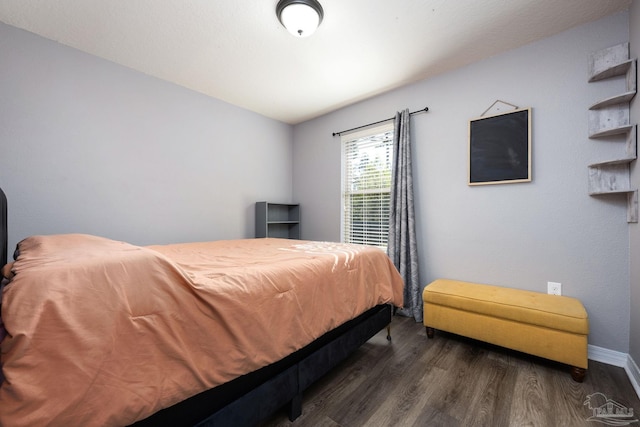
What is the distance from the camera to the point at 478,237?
7.90 feet

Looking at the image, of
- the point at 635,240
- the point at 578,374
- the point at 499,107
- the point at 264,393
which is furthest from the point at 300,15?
the point at 578,374

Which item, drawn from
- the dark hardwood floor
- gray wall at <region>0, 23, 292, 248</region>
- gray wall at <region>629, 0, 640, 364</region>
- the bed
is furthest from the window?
the bed

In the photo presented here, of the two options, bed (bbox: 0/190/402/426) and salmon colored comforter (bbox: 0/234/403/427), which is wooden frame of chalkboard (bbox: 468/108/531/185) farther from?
salmon colored comforter (bbox: 0/234/403/427)

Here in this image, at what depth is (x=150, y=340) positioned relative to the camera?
812 millimetres

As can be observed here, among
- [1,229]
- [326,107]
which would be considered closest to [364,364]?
[1,229]

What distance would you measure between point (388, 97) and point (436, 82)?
0.54 metres

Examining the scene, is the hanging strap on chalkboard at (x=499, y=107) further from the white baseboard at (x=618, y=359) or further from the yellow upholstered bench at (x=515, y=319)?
the white baseboard at (x=618, y=359)

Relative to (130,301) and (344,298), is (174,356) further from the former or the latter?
(344,298)

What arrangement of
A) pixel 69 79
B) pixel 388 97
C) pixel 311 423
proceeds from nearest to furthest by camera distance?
pixel 311 423 → pixel 69 79 → pixel 388 97

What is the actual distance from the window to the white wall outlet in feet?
4.99

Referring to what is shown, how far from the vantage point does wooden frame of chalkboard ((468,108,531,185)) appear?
217cm

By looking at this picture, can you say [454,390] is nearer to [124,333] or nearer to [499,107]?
[124,333]

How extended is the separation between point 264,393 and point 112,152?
100 inches

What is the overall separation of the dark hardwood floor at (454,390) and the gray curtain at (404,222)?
70 cm
